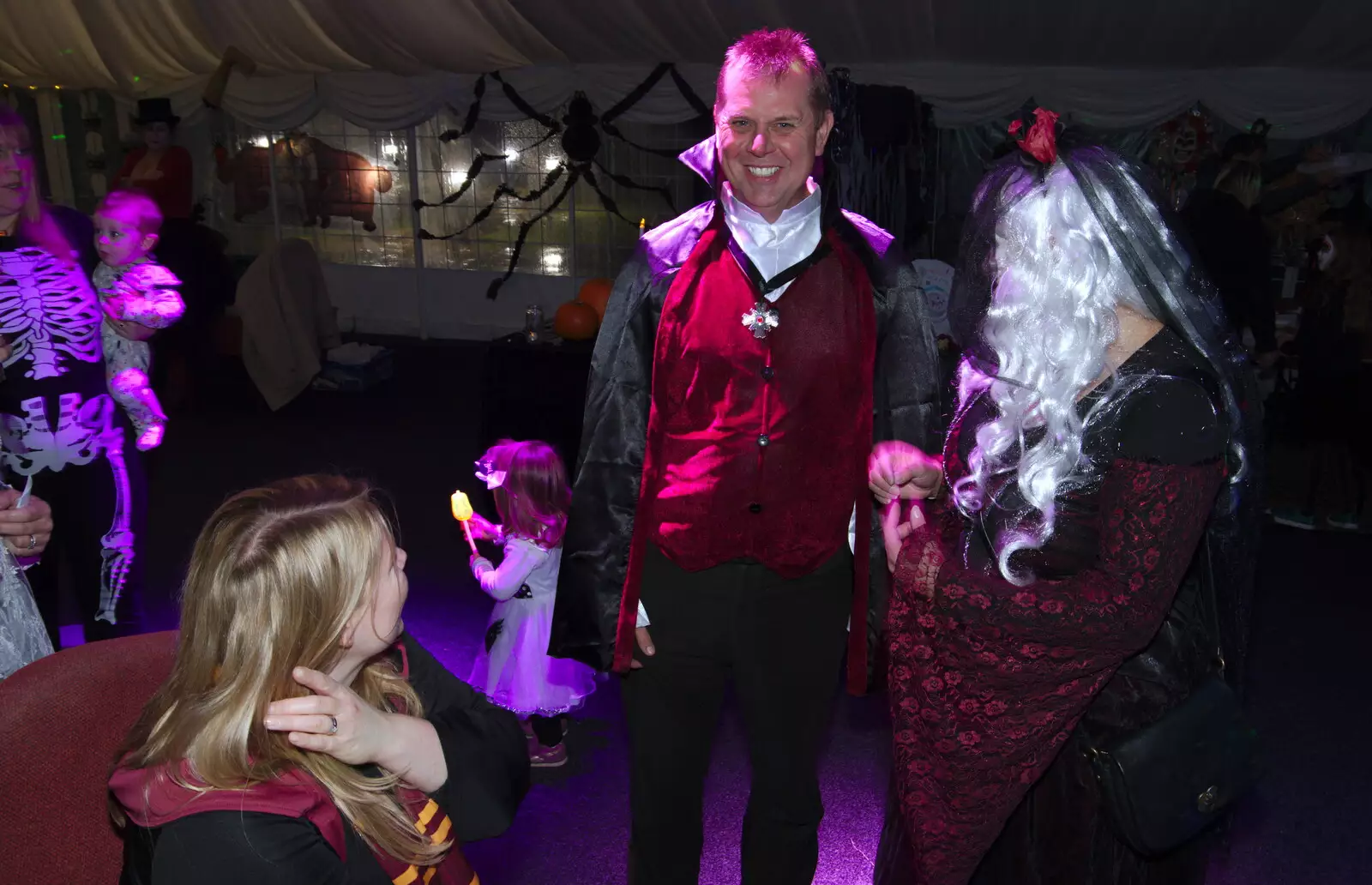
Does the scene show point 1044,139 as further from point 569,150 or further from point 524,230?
point 524,230

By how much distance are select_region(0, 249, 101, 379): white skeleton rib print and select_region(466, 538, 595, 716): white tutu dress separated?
1240mm

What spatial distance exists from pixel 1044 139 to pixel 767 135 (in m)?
0.51

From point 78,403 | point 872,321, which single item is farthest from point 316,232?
point 872,321

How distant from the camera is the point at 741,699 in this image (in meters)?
2.06

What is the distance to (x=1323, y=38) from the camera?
6.23 metres

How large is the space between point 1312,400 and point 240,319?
22.8 feet

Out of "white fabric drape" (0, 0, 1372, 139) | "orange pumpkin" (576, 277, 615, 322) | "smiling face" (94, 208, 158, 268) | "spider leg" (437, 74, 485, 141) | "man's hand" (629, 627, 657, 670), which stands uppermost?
"white fabric drape" (0, 0, 1372, 139)

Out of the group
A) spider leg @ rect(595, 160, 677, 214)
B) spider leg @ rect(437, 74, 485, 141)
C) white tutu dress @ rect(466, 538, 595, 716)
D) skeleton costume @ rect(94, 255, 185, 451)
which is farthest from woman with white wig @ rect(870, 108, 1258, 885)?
spider leg @ rect(437, 74, 485, 141)

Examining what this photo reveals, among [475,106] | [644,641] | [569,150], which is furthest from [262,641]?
[475,106]

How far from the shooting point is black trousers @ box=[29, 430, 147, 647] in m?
2.79

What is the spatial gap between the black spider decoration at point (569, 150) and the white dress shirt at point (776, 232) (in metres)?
6.27

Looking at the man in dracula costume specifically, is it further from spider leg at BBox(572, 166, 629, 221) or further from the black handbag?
spider leg at BBox(572, 166, 629, 221)

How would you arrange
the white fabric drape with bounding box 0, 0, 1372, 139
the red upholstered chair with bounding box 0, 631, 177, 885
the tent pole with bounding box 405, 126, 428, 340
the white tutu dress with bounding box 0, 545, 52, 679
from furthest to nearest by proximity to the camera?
the tent pole with bounding box 405, 126, 428, 340, the white fabric drape with bounding box 0, 0, 1372, 139, the white tutu dress with bounding box 0, 545, 52, 679, the red upholstered chair with bounding box 0, 631, 177, 885

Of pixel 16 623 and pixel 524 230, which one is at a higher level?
pixel 16 623
